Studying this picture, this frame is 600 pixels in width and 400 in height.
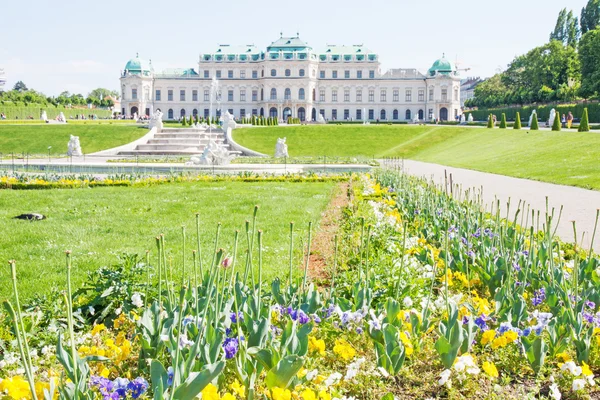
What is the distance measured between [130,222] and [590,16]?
56245 millimetres

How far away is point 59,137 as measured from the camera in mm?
32750

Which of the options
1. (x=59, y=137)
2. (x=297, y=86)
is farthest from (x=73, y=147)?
(x=297, y=86)

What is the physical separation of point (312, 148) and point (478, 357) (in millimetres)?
28569

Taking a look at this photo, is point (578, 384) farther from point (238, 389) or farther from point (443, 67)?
point (443, 67)

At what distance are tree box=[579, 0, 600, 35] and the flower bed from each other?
56666 millimetres

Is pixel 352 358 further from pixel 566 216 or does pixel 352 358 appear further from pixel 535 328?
pixel 566 216

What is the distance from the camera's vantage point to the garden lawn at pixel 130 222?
5.45m

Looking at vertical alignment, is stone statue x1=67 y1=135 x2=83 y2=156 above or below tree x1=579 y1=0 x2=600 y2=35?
below

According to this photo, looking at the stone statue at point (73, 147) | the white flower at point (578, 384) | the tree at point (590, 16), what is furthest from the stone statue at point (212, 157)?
the tree at point (590, 16)

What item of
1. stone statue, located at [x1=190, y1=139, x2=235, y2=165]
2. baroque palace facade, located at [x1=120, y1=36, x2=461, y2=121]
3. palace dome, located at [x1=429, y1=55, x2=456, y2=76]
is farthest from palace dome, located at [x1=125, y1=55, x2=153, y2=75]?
stone statue, located at [x1=190, y1=139, x2=235, y2=165]

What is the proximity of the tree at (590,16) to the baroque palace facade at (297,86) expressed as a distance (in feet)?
53.4

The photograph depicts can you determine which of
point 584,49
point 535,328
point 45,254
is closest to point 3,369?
point 535,328

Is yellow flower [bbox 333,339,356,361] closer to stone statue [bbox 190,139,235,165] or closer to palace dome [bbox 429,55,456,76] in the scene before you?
stone statue [bbox 190,139,235,165]

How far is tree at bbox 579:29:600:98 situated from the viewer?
3969 centimetres
